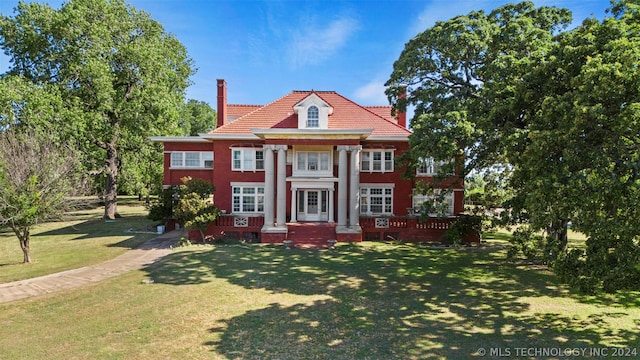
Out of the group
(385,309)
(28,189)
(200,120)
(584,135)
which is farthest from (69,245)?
(200,120)

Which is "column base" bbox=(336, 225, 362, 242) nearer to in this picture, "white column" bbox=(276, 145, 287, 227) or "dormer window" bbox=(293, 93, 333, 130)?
"white column" bbox=(276, 145, 287, 227)

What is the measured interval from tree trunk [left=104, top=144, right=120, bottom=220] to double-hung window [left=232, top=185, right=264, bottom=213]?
1505 cm

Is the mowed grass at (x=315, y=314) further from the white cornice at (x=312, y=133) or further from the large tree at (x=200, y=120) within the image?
the large tree at (x=200, y=120)

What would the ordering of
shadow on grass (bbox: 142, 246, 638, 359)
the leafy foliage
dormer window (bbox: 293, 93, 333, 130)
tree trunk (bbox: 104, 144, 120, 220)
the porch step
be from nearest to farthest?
shadow on grass (bbox: 142, 246, 638, 359) → the leafy foliage → the porch step → dormer window (bbox: 293, 93, 333, 130) → tree trunk (bbox: 104, 144, 120, 220)

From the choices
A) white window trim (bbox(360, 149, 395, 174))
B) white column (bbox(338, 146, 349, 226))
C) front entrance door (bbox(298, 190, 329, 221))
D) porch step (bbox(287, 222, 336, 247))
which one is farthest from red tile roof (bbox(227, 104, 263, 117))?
porch step (bbox(287, 222, 336, 247))

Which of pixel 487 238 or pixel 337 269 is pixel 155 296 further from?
pixel 487 238

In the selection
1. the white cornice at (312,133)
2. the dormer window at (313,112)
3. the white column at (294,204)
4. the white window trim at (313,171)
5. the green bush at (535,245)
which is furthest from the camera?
the white column at (294,204)

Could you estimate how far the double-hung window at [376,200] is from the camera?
23.9m

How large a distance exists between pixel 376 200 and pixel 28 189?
66.1ft

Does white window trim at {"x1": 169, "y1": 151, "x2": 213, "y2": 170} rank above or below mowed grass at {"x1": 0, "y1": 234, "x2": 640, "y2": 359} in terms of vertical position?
above

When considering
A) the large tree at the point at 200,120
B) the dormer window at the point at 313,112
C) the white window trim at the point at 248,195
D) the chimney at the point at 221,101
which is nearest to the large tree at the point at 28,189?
the white window trim at the point at 248,195

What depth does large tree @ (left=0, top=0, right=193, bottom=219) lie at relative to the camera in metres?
26.7

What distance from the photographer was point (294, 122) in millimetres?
23797

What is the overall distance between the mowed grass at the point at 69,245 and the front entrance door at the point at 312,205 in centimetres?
1067
